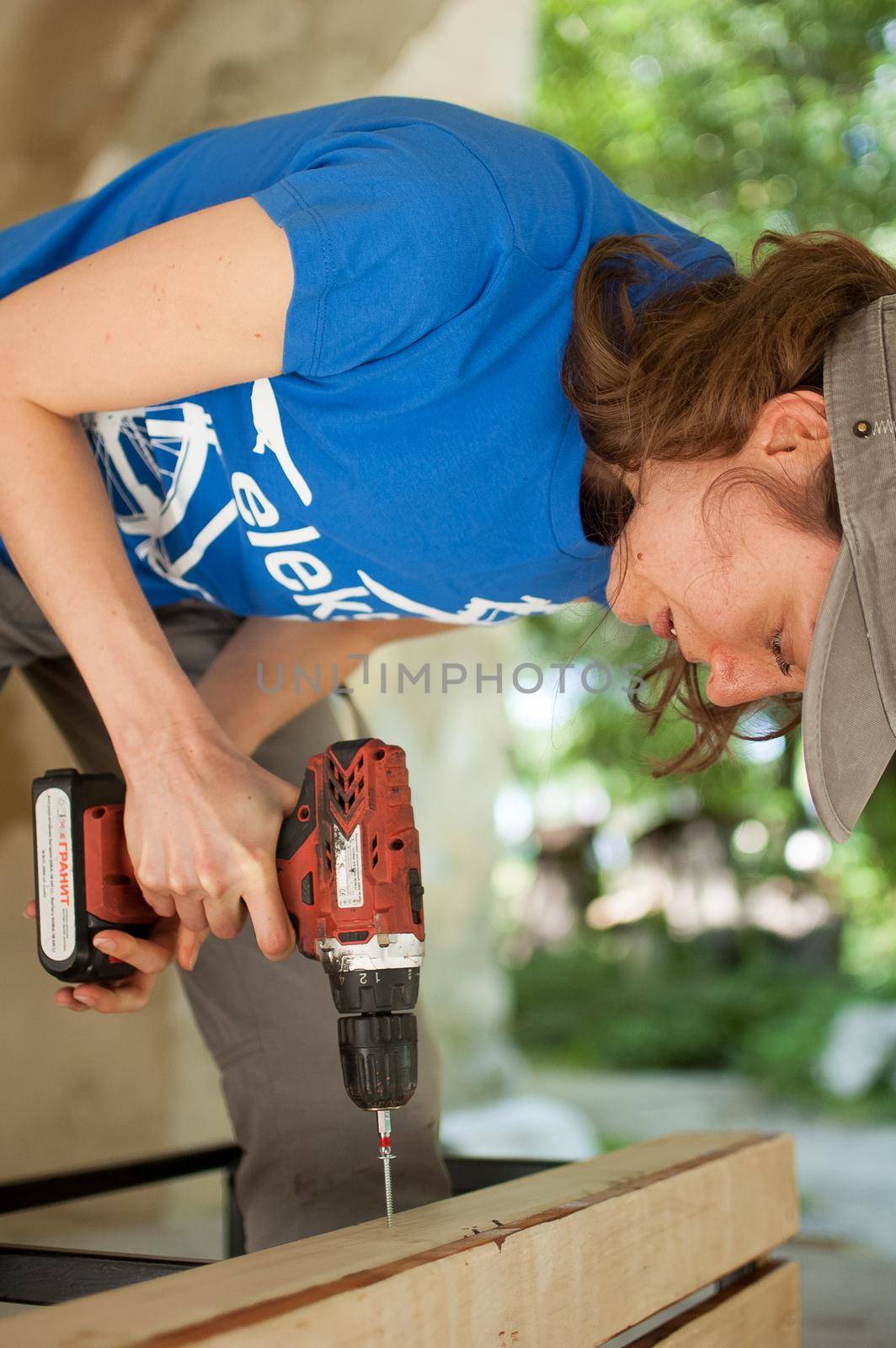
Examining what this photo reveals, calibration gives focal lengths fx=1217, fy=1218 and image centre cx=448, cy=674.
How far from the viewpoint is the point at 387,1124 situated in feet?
3.74

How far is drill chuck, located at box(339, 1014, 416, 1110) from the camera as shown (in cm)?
111

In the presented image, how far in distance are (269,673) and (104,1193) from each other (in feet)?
2.70

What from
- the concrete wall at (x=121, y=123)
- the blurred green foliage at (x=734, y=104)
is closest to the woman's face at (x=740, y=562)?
the concrete wall at (x=121, y=123)

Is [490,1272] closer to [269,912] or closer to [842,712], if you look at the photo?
[269,912]

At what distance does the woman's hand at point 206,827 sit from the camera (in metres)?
1.14

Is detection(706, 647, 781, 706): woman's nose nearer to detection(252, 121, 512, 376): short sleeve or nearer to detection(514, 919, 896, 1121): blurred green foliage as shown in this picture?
detection(252, 121, 512, 376): short sleeve

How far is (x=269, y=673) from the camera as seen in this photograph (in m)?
1.56

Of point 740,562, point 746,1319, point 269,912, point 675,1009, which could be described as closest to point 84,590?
point 269,912

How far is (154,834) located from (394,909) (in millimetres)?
240

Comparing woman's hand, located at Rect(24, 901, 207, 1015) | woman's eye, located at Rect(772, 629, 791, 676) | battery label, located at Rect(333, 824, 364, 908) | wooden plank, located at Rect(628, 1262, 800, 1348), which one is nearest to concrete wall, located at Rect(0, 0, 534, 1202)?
woman's hand, located at Rect(24, 901, 207, 1015)

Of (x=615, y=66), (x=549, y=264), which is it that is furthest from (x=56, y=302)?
(x=615, y=66)

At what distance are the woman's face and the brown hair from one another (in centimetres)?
1

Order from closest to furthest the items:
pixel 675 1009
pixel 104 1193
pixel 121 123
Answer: pixel 104 1193 < pixel 121 123 < pixel 675 1009

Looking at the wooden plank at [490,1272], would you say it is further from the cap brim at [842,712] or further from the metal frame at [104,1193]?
the cap brim at [842,712]
